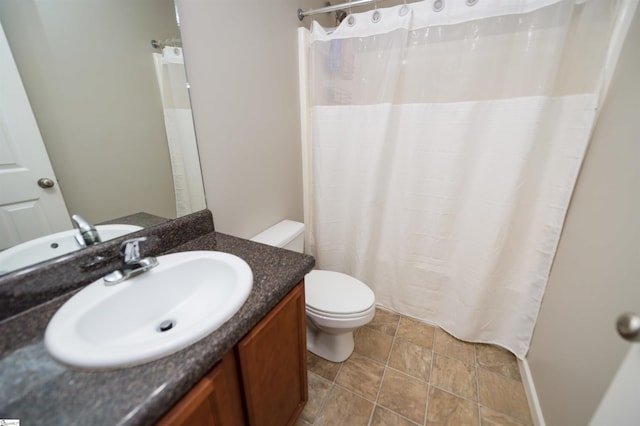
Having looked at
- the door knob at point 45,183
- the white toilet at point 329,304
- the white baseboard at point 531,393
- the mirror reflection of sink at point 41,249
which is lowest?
the white baseboard at point 531,393

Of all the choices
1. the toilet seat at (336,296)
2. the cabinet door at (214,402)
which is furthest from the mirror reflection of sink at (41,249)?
the toilet seat at (336,296)

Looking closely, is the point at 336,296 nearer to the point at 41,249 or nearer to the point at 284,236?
the point at 284,236

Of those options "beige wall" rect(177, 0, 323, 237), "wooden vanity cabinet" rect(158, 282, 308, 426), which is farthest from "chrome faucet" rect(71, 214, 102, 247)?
"wooden vanity cabinet" rect(158, 282, 308, 426)

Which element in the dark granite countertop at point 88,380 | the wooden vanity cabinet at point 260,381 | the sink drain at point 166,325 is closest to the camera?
the dark granite countertop at point 88,380

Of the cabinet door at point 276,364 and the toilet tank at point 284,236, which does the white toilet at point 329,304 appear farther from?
the cabinet door at point 276,364

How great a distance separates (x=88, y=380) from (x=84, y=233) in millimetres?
483

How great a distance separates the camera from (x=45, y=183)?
2.20ft

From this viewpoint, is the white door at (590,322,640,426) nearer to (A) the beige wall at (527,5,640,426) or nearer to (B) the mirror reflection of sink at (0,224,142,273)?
(A) the beige wall at (527,5,640,426)

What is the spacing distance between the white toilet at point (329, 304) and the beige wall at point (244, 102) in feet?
0.56

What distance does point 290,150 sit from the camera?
5.23 ft

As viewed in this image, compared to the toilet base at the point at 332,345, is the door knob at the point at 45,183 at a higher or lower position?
higher

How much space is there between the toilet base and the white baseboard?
0.88m

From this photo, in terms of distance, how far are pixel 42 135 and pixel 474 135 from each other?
167 centimetres

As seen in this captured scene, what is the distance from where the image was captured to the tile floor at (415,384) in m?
1.12
